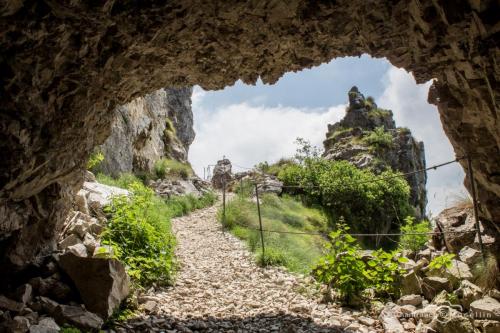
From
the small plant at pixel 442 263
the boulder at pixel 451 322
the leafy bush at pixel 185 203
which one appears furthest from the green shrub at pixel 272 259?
the leafy bush at pixel 185 203

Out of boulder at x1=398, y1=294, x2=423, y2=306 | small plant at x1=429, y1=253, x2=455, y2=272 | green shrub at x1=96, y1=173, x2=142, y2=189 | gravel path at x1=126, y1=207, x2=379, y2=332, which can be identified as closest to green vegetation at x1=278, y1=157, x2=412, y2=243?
green shrub at x1=96, y1=173, x2=142, y2=189

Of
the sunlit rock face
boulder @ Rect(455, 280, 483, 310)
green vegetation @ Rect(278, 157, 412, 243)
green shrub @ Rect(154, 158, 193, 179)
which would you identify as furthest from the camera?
green shrub @ Rect(154, 158, 193, 179)

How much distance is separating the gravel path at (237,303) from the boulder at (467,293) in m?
1.13

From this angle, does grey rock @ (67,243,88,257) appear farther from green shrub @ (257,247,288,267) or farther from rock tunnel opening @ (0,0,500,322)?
green shrub @ (257,247,288,267)

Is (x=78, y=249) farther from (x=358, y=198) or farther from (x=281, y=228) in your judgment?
(x=358, y=198)

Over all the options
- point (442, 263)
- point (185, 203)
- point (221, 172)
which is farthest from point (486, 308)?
point (221, 172)

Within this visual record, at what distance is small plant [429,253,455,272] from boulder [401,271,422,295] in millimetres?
272

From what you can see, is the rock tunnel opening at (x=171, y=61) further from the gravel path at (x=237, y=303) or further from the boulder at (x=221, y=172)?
the boulder at (x=221, y=172)

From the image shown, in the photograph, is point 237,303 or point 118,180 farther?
point 118,180

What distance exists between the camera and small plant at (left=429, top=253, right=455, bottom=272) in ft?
15.4

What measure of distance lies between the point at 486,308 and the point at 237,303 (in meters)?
3.48

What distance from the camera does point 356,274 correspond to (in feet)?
17.7

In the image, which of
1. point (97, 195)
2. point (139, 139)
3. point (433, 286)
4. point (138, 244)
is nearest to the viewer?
point (433, 286)

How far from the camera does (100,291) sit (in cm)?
442
